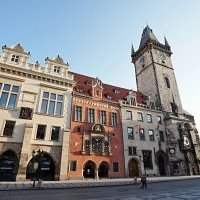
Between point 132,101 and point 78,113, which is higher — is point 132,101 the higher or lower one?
the higher one

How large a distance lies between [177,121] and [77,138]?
23.4 metres

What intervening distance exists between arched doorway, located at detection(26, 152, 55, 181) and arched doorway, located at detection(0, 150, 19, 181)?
172 centimetres

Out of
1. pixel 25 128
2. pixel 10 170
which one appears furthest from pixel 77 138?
pixel 10 170

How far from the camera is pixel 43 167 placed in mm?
24641

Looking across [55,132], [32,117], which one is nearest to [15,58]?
[32,117]

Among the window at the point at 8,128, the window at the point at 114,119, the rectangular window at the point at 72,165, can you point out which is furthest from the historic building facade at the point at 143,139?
the window at the point at 8,128

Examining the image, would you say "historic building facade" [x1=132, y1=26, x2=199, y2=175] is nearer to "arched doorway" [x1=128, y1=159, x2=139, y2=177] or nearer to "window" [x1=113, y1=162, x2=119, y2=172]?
"arched doorway" [x1=128, y1=159, x2=139, y2=177]

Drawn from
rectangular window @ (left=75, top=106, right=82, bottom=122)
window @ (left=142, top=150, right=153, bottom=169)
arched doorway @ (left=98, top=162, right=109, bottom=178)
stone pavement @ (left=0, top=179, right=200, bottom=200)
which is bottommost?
stone pavement @ (left=0, top=179, right=200, bottom=200)

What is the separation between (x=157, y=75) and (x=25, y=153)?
1357 inches

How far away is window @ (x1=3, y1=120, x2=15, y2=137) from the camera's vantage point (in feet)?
77.0

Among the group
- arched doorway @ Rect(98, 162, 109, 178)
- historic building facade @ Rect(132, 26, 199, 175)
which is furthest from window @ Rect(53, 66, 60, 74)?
historic building facade @ Rect(132, 26, 199, 175)

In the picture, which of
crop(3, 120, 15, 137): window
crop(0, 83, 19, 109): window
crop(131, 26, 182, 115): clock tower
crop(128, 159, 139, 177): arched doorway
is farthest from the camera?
crop(131, 26, 182, 115): clock tower

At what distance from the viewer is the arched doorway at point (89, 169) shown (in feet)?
91.8

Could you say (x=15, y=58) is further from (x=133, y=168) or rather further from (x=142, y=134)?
(x=133, y=168)
